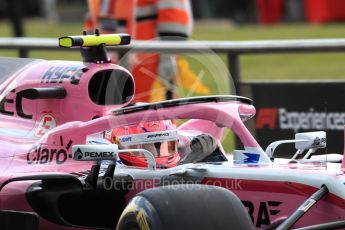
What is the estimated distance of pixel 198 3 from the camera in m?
29.5

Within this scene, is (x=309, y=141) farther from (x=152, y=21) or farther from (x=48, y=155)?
(x=152, y=21)

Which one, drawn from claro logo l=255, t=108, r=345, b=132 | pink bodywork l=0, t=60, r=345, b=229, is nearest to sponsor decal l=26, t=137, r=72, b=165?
pink bodywork l=0, t=60, r=345, b=229

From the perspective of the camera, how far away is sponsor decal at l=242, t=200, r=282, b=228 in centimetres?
473

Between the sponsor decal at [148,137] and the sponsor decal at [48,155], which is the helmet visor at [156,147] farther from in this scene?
the sponsor decal at [48,155]

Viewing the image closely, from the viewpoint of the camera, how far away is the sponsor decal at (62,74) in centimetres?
569

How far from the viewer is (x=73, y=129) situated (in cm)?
536

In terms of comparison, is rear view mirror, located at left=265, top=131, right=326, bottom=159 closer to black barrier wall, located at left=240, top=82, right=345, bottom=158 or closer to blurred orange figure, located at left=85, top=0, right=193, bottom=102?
black barrier wall, located at left=240, top=82, right=345, bottom=158

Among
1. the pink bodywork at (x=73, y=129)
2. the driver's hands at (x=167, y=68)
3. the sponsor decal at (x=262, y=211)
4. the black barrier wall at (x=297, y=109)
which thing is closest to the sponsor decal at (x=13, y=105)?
the pink bodywork at (x=73, y=129)

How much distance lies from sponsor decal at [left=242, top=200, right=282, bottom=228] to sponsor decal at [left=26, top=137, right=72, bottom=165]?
3.57 feet

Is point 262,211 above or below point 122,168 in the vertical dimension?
below

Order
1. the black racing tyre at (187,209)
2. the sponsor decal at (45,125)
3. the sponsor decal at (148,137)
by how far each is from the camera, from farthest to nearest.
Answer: the sponsor decal at (45,125) < the sponsor decal at (148,137) < the black racing tyre at (187,209)

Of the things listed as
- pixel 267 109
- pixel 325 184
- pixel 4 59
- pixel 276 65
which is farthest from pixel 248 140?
pixel 276 65

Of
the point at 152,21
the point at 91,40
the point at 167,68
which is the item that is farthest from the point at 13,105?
the point at 152,21

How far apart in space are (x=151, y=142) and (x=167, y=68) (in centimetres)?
368
